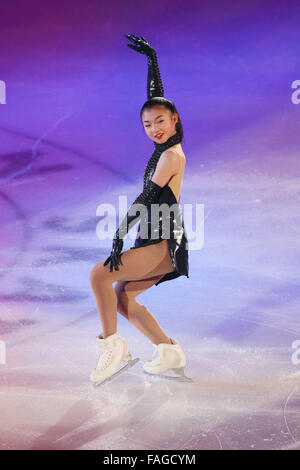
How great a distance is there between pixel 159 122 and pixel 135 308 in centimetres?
110

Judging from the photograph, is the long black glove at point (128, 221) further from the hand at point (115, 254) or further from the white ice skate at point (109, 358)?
the white ice skate at point (109, 358)

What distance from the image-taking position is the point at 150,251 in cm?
347

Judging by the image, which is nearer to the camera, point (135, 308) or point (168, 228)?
point (168, 228)

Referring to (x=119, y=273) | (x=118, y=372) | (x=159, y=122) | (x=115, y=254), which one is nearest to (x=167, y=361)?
(x=118, y=372)

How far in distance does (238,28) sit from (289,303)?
247 cm

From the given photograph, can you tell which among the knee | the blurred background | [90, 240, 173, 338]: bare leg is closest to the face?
[90, 240, 173, 338]: bare leg

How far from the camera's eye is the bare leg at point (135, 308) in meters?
3.61

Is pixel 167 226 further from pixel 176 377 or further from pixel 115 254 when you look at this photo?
pixel 176 377

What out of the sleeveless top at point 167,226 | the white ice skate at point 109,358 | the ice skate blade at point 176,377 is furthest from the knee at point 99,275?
the ice skate blade at point 176,377

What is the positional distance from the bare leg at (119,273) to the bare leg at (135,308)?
11 cm

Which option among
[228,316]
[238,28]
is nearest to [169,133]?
[228,316]

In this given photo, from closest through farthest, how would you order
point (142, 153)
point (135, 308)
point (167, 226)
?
point (167, 226) → point (135, 308) → point (142, 153)

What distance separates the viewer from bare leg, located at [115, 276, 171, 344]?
11.8ft

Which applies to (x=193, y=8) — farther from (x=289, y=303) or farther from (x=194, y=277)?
(x=289, y=303)
